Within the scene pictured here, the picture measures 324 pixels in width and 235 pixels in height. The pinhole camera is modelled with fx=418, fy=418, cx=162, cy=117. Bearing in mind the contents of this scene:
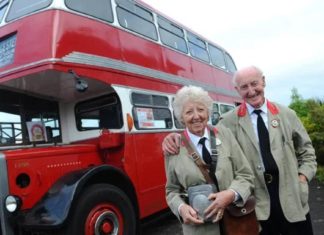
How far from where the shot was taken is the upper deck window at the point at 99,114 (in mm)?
6004

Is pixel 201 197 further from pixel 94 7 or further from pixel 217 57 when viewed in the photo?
pixel 217 57

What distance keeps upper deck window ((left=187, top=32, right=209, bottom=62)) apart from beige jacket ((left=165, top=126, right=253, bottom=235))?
255 inches

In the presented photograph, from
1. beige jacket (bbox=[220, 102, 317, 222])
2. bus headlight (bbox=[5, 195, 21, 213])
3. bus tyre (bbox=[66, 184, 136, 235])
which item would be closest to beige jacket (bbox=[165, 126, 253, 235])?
beige jacket (bbox=[220, 102, 317, 222])

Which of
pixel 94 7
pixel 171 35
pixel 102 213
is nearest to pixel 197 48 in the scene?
pixel 171 35

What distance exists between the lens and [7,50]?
5.57m

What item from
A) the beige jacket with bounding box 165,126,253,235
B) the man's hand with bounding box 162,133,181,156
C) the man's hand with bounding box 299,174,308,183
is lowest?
the man's hand with bounding box 299,174,308,183

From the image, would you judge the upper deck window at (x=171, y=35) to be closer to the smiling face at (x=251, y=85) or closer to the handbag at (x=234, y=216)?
the smiling face at (x=251, y=85)

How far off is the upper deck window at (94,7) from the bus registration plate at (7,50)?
0.88m

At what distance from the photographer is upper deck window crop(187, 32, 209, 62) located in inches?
357

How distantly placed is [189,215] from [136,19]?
5032mm

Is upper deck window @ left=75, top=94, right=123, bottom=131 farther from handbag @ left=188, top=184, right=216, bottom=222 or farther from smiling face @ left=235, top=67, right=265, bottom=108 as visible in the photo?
handbag @ left=188, top=184, right=216, bottom=222

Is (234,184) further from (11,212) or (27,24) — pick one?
(27,24)

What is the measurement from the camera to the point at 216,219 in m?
2.34

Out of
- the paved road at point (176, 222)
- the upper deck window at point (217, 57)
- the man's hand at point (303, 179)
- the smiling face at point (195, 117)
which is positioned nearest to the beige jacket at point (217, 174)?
the smiling face at point (195, 117)
